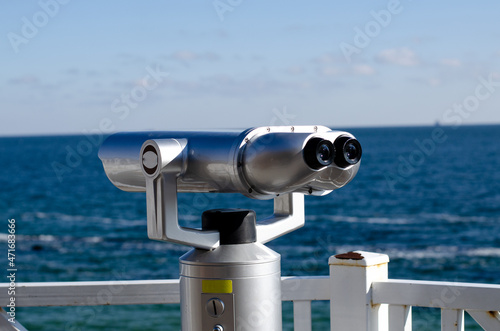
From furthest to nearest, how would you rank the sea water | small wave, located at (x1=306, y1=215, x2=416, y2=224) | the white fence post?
small wave, located at (x1=306, y1=215, x2=416, y2=224), the sea water, the white fence post

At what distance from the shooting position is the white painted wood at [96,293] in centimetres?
251

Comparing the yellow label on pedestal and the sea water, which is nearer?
the yellow label on pedestal

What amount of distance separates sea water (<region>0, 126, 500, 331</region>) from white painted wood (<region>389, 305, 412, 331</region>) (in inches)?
39.6

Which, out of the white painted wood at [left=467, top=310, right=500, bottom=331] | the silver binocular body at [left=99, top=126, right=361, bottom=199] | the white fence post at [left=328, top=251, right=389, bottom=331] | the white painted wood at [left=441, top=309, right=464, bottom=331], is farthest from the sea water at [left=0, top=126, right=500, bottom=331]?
the white painted wood at [left=467, top=310, right=500, bottom=331]

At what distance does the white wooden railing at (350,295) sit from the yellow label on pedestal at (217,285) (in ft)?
2.26

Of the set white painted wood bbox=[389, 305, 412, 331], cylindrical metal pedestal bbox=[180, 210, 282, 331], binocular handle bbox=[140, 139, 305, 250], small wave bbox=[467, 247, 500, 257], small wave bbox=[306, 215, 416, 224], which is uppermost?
binocular handle bbox=[140, 139, 305, 250]

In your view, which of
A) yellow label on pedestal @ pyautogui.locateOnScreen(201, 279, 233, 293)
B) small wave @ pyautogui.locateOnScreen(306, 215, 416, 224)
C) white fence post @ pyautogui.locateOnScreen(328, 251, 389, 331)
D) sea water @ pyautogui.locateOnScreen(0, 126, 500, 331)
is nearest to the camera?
yellow label on pedestal @ pyautogui.locateOnScreen(201, 279, 233, 293)

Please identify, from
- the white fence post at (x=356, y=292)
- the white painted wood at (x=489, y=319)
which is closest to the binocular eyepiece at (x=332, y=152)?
the white fence post at (x=356, y=292)

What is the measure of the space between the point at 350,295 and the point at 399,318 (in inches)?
7.0

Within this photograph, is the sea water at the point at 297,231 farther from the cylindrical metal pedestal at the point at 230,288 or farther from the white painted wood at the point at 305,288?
the cylindrical metal pedestal at the point at 230,288

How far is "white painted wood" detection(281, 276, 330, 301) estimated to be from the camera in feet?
8.24

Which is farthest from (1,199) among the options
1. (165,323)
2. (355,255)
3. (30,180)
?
(355,255)

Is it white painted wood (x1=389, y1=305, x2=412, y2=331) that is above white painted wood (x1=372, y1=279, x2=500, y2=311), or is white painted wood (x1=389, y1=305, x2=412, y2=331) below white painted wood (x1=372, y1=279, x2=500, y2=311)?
below

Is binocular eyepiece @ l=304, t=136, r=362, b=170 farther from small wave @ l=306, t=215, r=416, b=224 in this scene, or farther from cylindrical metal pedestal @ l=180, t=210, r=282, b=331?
small wave @ l=306, t=215, r=416, b=224
